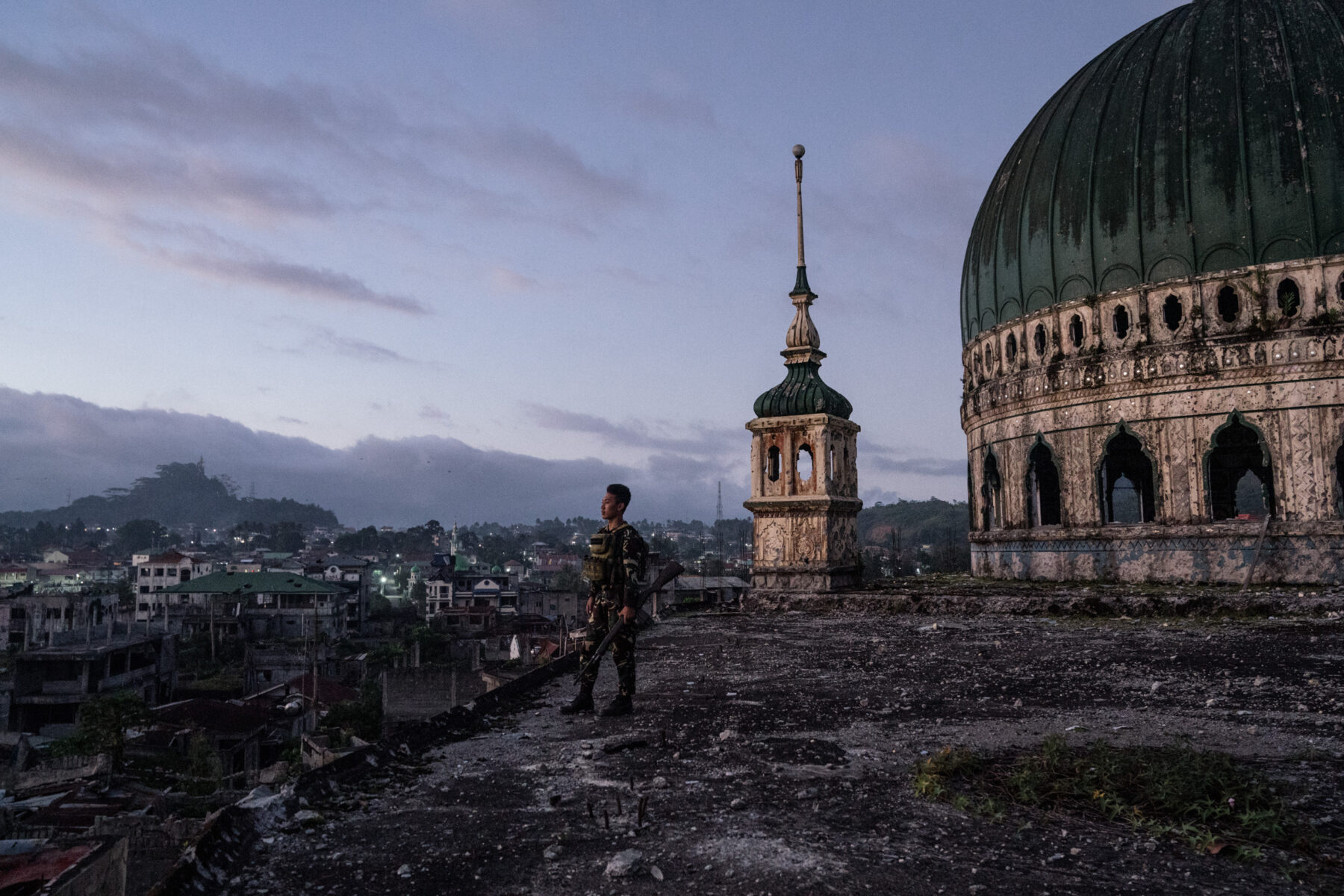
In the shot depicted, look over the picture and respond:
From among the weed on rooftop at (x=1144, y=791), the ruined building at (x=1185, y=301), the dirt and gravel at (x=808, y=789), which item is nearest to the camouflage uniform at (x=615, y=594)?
the dirt and gravel at (x=808, y=789)

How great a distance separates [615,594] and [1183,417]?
15338 mm

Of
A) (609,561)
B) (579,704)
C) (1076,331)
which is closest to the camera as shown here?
(579,704)

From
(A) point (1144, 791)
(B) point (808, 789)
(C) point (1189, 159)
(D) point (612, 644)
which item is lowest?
(B) point (808, 789)

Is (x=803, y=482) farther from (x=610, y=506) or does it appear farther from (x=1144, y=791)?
(x=1144, y=791)

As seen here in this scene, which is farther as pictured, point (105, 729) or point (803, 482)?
point (105, 729)

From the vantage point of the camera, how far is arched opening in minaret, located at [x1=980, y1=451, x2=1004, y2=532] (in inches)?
883

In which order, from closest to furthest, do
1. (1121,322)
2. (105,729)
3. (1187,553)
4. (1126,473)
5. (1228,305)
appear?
(1187,553) < (1228,305) < (1121,322) < (1126,473) < (105,729)

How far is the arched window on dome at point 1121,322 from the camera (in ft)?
63.0

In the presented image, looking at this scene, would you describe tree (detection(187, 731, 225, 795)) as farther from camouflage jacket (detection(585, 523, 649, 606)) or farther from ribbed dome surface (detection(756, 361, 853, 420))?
camouflage jacket (detection(585, 523, 649, 606))

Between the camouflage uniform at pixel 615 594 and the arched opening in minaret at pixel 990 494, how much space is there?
16.6 metres

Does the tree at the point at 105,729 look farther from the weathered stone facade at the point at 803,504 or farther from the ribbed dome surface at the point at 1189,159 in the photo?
the ribbed dome surface at the point at 1189,159

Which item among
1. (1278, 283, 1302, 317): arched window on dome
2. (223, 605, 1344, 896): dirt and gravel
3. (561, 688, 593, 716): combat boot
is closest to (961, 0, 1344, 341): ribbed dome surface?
(1278, 283, 1302, 317): arched window on dome

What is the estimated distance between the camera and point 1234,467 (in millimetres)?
23953

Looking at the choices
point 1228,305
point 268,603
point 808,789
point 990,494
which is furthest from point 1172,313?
point 268,603
